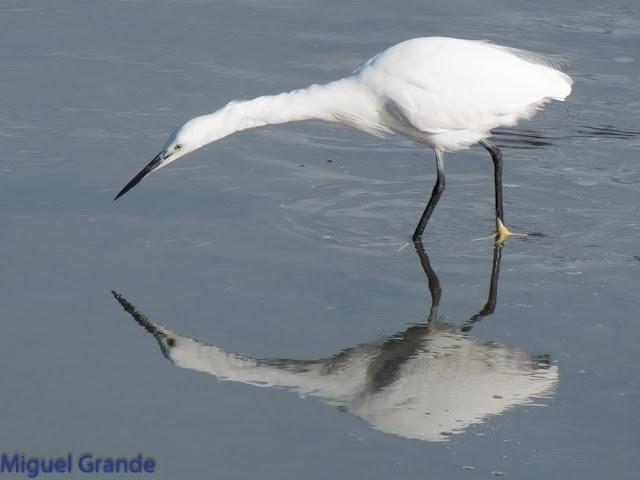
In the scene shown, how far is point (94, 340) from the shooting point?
575 centimetres

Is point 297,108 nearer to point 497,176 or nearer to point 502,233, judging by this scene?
point 497,176

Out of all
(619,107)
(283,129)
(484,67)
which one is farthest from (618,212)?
(283,129)

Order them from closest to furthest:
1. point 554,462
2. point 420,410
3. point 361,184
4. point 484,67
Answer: point 554,462, point 420,410, point 484,67, point 361,184

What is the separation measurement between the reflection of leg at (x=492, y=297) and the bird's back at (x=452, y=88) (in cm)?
81

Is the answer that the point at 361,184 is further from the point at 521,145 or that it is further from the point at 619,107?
the point at 619,107

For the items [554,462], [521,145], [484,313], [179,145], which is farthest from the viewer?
[521,145]

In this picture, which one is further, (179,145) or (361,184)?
(361,184)

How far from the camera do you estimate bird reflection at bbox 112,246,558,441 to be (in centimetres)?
512

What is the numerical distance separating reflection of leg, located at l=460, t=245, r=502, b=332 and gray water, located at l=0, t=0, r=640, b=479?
31 mm

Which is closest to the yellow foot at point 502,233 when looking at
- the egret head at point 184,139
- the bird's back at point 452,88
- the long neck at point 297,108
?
the bird's back at point 452,88

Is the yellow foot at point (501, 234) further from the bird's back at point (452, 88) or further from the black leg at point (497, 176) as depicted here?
the bird's back at point (452, 88)

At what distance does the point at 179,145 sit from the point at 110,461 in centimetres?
225

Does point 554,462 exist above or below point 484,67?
below

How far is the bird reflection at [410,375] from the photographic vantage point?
512 cm
